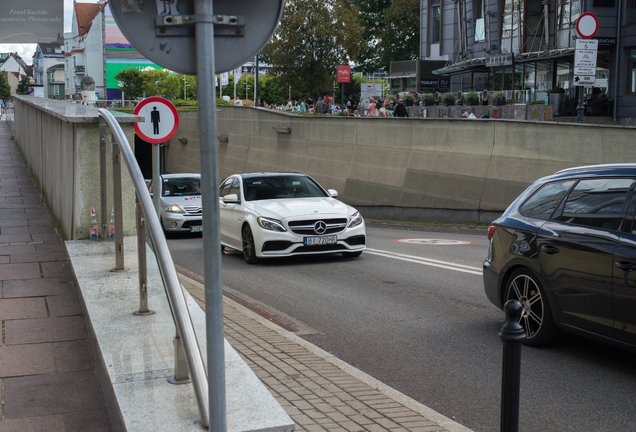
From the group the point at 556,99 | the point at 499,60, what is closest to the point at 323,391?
the point at 556,99

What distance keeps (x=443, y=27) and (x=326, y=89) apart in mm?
10131

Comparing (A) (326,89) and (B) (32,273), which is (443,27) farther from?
(B) (32,273)

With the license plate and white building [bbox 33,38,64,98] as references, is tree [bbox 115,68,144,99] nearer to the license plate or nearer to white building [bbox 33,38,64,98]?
white building [bbox 33,38,64,98]

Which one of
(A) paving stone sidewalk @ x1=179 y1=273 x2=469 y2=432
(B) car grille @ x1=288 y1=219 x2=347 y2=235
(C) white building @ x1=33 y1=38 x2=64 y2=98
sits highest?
(C) white building @ x1=33 y1=38 x2=64 y2=98

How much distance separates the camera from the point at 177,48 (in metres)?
2.95

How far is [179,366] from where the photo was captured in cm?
389

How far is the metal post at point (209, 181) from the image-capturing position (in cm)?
286

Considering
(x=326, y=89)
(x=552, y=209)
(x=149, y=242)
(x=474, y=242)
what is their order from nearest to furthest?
1. (x=149, y=242)
2. (x=552, y=209)
3. (x=474, y=242)
4. (x=326, y=89)

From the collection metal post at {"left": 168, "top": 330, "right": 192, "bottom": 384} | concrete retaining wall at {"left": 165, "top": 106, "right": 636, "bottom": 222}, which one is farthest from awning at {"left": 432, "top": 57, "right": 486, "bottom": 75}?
metal post at {"left": 168, "top": 330, "right": 192, "bottom": 384}

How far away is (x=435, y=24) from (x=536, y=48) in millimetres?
17661

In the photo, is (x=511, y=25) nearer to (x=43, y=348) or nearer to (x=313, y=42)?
(x=313, y=42)

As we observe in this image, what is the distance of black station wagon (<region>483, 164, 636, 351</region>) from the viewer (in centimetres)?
632

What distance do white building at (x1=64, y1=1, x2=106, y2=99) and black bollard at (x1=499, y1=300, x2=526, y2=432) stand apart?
116278 mm

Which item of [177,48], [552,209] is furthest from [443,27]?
[177,48]
